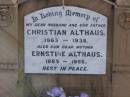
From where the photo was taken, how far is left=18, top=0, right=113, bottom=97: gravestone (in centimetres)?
286

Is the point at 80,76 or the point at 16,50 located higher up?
the point at 16,50

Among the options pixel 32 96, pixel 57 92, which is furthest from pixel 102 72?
pixel 32 96

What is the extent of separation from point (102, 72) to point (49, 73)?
1.37ft

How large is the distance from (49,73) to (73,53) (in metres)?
0.25

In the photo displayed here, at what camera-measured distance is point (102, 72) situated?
294 cm

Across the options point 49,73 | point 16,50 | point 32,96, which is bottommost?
point 32,96

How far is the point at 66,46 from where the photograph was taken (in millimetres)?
2896

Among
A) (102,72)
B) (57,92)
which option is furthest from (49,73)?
(102,72)

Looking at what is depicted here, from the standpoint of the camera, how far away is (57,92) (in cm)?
282

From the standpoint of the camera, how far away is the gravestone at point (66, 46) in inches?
113

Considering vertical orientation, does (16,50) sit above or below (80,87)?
above

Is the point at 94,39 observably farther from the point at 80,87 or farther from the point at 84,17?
the point at 80,87

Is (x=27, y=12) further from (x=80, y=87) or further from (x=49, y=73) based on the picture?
(x=80, y=87)

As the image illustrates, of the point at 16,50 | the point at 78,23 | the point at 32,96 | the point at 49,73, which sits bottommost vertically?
the point at 32,96
